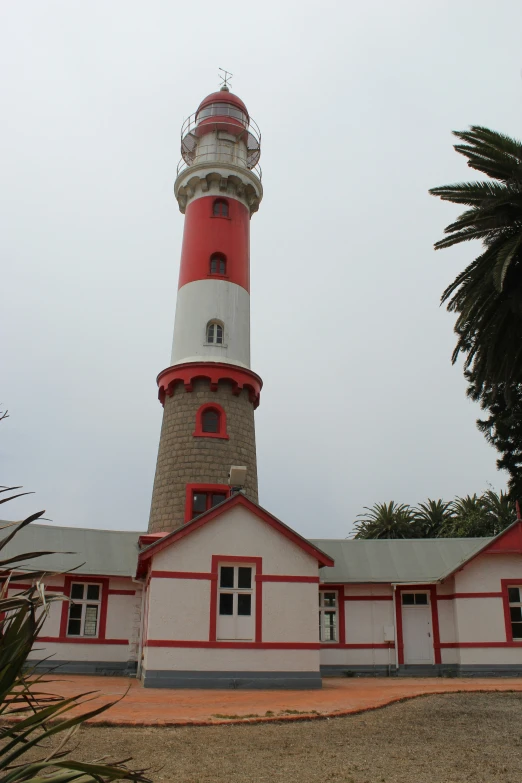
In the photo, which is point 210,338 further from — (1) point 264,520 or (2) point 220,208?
(1) point 264,520

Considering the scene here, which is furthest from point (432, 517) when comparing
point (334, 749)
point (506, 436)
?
point (334, 749)

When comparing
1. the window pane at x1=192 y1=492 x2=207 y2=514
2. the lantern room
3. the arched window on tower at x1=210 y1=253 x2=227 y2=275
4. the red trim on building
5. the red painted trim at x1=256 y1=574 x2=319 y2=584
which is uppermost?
the lantern room

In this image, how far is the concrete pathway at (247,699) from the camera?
480 inches

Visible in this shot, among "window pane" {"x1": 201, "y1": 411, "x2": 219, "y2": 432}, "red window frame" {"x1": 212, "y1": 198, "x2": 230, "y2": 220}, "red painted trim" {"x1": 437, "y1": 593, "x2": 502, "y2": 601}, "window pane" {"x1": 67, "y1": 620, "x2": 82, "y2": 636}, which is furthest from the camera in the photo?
"red window frame" {"x1": 212, "y1": 198, "x2": 230, "y2": 220}

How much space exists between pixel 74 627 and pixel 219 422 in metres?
8.03

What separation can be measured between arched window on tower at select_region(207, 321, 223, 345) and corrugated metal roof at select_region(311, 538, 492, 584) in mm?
7957

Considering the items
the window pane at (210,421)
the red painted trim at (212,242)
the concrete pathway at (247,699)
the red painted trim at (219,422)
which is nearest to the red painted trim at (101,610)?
the concrete pathway at (247,699)

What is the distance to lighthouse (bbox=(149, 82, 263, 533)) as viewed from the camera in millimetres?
23312

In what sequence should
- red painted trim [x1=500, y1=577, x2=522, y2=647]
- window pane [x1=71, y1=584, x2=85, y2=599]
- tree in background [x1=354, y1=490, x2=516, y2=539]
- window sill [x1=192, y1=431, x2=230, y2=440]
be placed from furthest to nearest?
tree in background [x1=354, y1=490, x2=516, y2=539] → window sill [x1=192, y1=431, x2=230, y2=440] → window pane [x1=71, y1=584, x2=85, y2=599] → red painted trim [x1=500, y1=577, x2=522, y2=647]

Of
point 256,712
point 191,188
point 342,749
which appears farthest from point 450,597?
point 191,188

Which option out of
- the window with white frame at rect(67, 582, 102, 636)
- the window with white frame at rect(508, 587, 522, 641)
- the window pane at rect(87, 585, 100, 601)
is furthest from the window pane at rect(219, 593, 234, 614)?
the window with white frame at rect(508, 587, 522, 641)

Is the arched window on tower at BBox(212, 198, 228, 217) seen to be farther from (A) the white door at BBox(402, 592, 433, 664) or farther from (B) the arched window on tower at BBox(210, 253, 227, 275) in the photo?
(A) the white door at BBox(402, 592, 433, 664)

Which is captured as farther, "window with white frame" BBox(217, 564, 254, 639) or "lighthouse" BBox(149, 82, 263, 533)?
"lighthouse" BBox(149, 82, 263, 533)

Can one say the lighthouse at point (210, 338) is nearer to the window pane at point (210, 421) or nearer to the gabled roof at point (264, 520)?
the window pane at point (210, 421)
